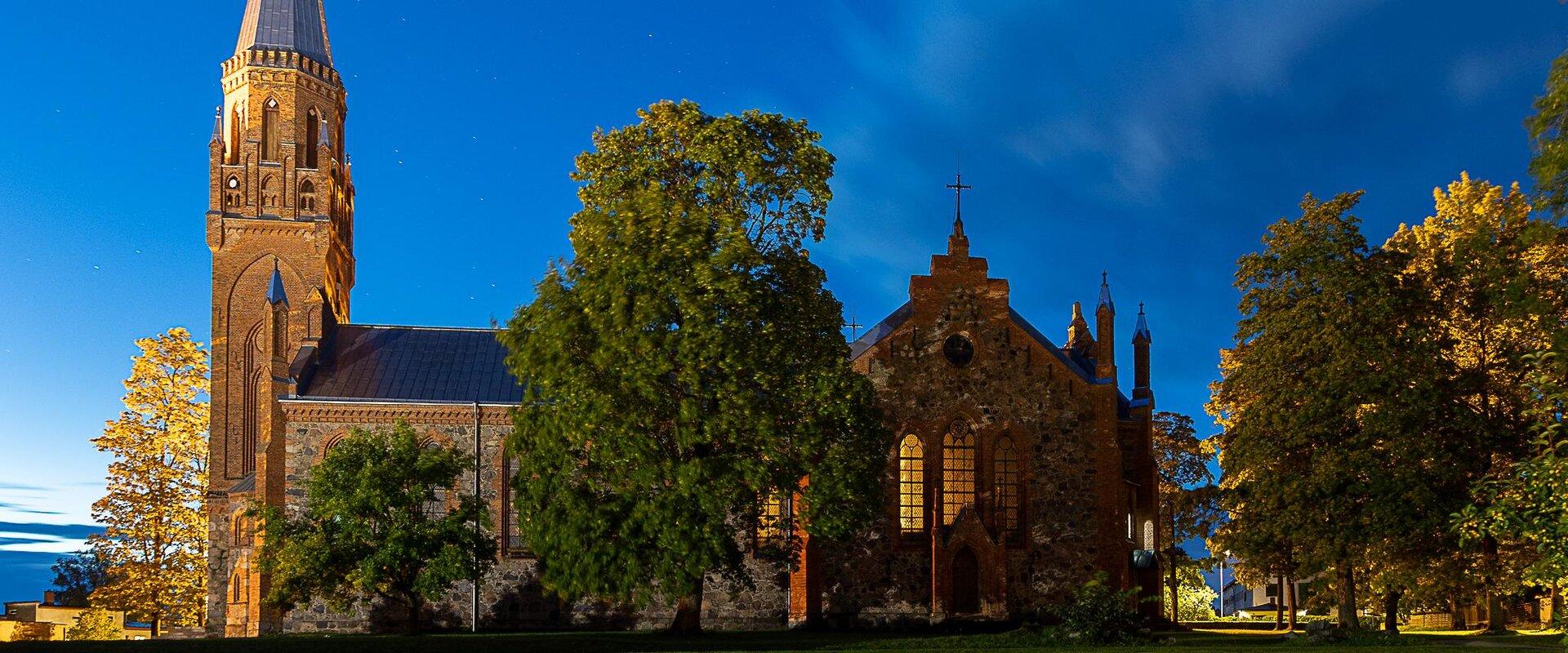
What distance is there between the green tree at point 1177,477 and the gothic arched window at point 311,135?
37024 mm

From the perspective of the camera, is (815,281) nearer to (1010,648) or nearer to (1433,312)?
(1010,648)

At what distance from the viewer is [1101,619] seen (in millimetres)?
28641

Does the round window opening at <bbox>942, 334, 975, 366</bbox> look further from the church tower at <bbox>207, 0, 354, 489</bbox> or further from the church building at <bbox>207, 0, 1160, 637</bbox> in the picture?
the church tower at <bbox>207, 0, 354, 489</bbox>

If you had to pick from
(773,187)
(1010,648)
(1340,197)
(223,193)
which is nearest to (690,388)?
(773,187)

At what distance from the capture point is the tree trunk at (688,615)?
104 feet

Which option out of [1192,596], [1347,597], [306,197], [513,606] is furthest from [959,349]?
[1192,596]

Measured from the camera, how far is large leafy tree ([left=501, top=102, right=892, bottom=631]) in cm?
2986

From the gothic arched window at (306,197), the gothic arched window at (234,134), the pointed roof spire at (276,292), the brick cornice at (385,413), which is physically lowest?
the brick cornice at (385,413)

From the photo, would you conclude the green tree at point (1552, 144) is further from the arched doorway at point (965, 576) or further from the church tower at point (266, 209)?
the church tower at point (266, 209)

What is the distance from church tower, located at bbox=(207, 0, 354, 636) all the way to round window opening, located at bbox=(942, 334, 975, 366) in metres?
23.1

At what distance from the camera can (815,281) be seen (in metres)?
32.9

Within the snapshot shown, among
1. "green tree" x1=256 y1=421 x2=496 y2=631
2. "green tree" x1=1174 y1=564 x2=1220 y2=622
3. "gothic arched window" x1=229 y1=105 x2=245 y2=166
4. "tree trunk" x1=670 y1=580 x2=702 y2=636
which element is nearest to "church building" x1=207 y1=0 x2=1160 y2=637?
"green tree" x1=256 y1=421 x2=496 y2=631

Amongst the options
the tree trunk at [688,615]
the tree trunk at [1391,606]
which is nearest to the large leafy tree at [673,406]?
the tree trunk at [688,615]

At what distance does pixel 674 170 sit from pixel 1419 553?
22.3 meters
